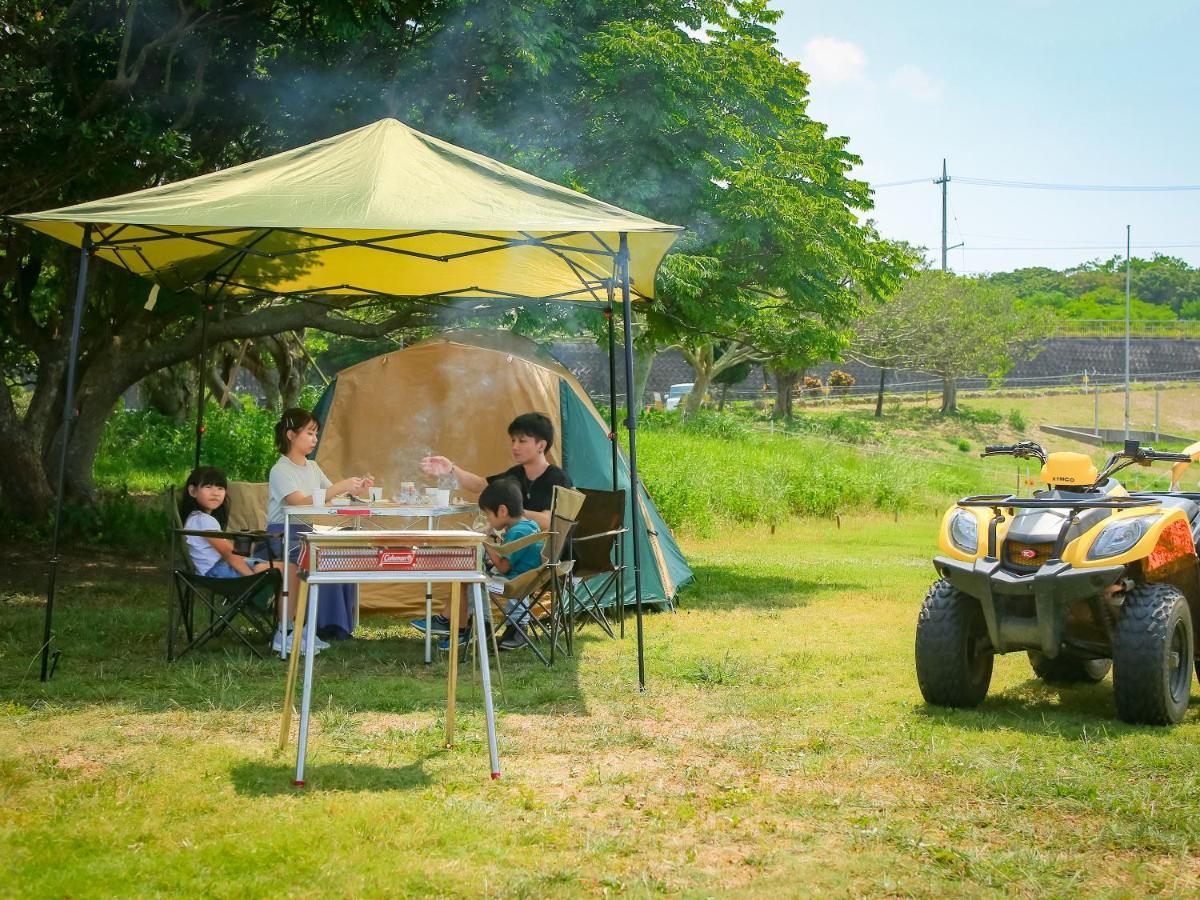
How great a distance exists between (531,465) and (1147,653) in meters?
3.35

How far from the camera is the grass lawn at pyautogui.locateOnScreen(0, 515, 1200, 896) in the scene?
3.27 m

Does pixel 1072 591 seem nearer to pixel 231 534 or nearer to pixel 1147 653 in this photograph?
pixel 1147 653

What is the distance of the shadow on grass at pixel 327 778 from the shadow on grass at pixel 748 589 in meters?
3.93

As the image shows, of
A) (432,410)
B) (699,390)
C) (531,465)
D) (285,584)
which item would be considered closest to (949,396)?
(699,390)

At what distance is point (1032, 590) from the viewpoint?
4719mm

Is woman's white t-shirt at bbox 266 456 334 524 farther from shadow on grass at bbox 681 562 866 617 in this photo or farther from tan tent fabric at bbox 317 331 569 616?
shadow on grass at bbox 681 562 866 617

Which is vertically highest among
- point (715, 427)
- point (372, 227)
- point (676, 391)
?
point (676, 391)

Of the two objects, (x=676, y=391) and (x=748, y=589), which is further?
(x=676, y=391)

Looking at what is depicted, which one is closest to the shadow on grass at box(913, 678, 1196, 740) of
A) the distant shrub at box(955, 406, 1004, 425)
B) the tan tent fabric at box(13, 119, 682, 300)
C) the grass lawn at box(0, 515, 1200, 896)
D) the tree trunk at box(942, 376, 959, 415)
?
the grass lawn at box(0, 515, 1200, 896)

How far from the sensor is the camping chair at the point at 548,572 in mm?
6043

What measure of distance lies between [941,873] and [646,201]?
6.52 meters

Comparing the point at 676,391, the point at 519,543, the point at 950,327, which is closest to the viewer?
the point at 519,543

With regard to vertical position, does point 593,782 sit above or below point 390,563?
below

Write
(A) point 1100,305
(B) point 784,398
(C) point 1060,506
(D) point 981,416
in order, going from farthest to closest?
(A) point 1100,305
(D) point 981,416
(B) point 784,398
(C) point 1060,506
